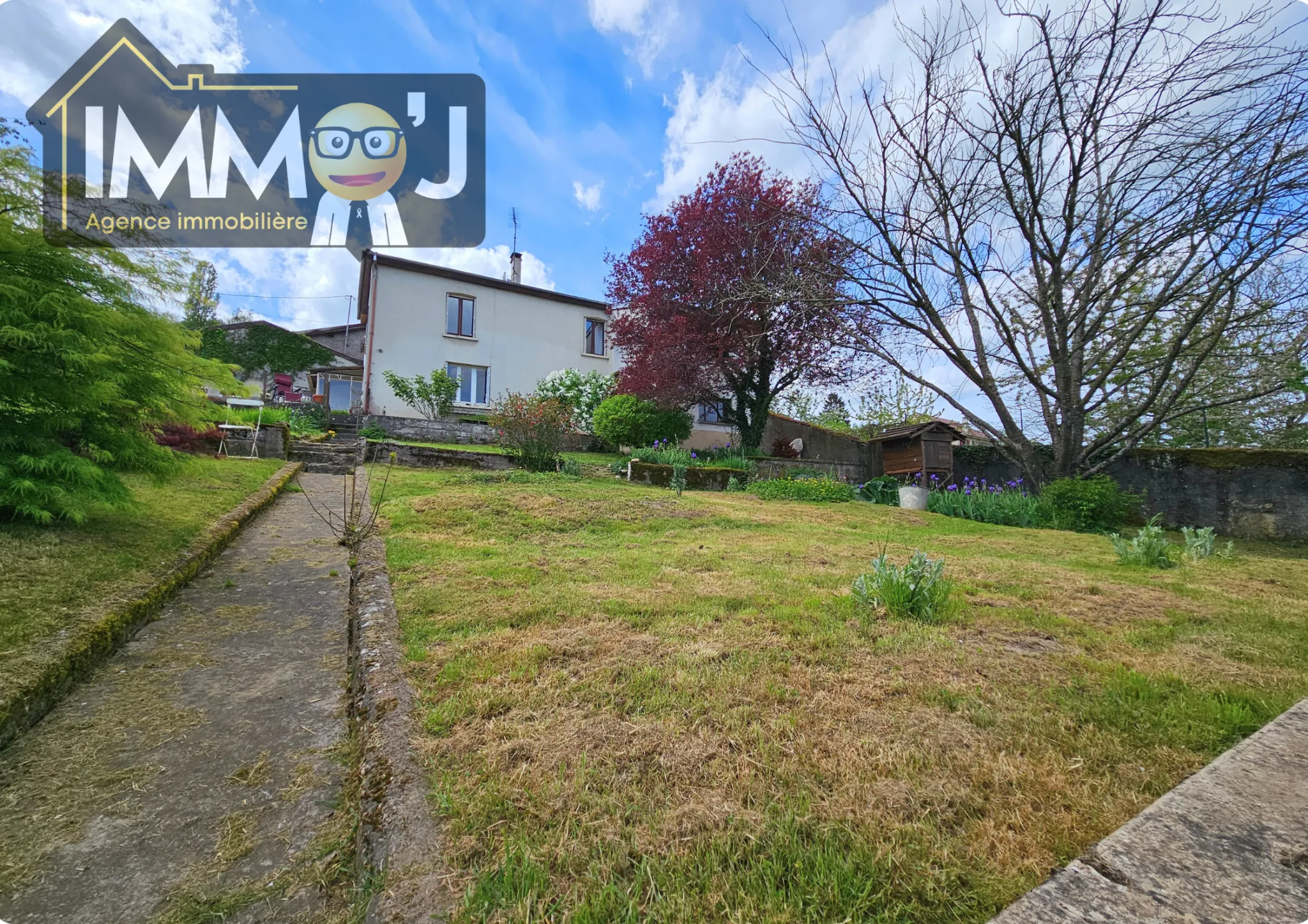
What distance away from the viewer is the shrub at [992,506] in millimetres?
7930

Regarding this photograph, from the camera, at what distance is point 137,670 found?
225cm

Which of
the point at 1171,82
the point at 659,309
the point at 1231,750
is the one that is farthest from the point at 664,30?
the point at 659,309

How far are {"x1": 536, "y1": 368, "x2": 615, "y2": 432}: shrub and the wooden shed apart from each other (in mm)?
8128

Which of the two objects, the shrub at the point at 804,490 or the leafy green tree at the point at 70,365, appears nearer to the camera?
the leafy green tree at the point at 70,365

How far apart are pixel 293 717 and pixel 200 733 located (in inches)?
10.4

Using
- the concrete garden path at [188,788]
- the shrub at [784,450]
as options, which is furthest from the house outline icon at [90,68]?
the shrub at [784,450]

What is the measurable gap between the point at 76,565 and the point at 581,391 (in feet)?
43.4

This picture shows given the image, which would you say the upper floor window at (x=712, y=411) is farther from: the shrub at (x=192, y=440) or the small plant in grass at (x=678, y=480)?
the shrub at (x=192, y=440)

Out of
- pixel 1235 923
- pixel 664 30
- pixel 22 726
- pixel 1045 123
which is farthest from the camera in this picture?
pixel 664 30

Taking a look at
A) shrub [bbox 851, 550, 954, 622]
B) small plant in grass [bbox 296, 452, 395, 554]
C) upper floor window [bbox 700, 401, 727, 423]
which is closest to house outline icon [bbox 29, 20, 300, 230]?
small plant in grass [bbox 296, 452, 395, 554]

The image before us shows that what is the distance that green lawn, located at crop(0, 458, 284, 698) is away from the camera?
2.09 metres

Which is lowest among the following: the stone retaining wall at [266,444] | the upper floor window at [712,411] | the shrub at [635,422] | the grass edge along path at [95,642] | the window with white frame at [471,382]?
the grass edge along path at [95,642]

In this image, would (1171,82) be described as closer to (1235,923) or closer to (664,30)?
(664,30)

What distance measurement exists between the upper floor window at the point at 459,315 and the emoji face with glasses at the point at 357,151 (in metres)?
8.65
